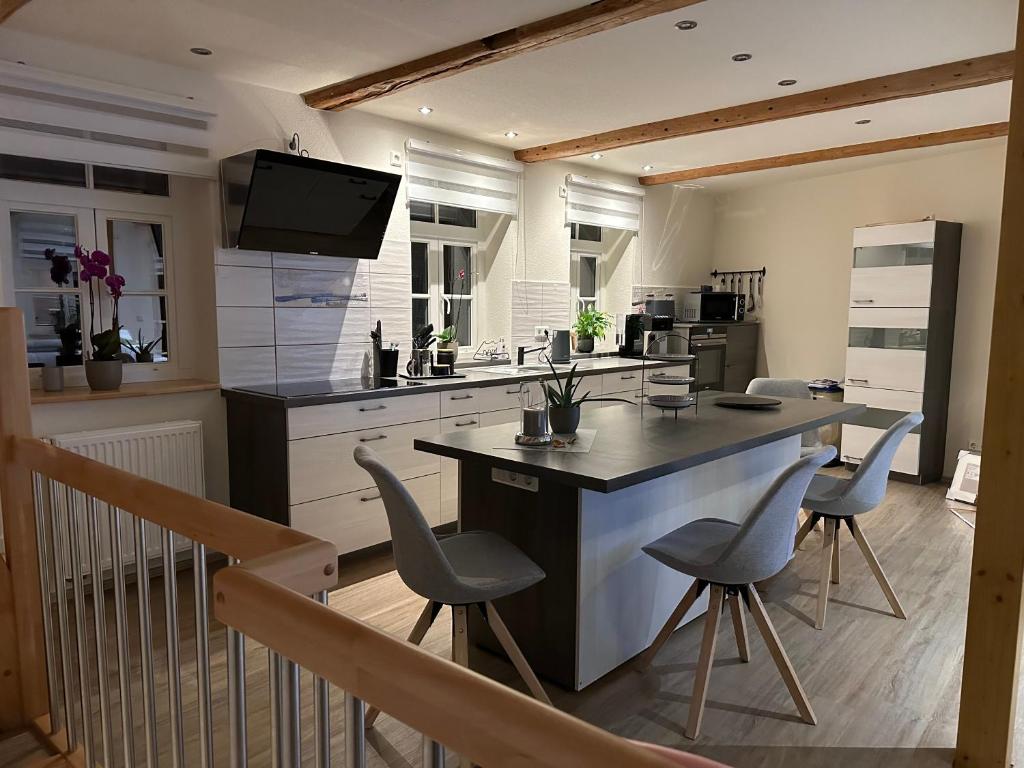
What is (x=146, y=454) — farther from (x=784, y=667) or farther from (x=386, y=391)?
(x=784, y=667)

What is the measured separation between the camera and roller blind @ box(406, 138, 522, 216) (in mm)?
4594

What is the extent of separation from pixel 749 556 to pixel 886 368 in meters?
4.02

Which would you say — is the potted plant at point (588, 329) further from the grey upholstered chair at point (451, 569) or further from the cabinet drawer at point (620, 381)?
the grey upholstered chair at point (451, 569)

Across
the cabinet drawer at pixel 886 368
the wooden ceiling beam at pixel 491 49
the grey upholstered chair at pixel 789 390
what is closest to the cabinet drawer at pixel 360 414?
the wooden ceiling beam at pixel 491 49

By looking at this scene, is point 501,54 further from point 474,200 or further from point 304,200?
point 474,200

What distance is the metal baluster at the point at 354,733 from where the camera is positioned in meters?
0.87

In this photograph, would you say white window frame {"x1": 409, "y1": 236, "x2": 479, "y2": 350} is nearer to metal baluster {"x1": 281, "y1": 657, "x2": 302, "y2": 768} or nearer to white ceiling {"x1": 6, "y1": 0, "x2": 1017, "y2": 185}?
white ceiling {"x1": 6, "y1": 0, "x2": 1017, "y2": 185}

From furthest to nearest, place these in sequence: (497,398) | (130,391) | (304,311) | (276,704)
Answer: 1. (497,398)
2. (304,311)
3. (130,391)
4. (276,704)

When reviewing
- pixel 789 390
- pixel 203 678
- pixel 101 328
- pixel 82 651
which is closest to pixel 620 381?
pixel 789 390

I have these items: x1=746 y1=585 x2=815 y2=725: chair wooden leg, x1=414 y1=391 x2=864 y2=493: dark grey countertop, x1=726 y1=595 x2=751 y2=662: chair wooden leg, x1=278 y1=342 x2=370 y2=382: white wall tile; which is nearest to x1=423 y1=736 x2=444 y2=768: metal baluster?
x1=414 y1=391 x2=864 y2=493: dark grey countertop

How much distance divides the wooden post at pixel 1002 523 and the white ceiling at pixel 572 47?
1355mm

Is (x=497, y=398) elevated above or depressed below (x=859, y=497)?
above

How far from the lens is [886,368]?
5566 mm

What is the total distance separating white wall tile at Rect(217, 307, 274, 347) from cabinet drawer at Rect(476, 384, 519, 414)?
1250mm
